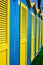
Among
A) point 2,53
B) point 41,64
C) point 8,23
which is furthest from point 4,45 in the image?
point 41,64

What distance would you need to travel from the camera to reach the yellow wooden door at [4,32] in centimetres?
519

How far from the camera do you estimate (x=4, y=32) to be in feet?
17.9

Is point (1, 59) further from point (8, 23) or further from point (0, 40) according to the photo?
point (8, 23)

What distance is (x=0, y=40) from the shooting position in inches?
201

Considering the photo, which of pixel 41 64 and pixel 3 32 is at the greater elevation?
pixel 3 32

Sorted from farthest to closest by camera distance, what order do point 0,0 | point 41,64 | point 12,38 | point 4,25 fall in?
point 41,64 < point 12,38 < point 4,25 < point 0,0

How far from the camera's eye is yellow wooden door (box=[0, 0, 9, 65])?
519 cm

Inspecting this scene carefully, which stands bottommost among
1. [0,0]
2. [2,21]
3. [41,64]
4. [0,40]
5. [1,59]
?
[41,64]

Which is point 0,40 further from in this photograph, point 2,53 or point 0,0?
point 0,0

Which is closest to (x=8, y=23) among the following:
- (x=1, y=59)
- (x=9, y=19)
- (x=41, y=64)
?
(x=9, y=19)

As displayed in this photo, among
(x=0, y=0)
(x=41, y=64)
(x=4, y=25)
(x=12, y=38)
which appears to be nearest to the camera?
(x=0, y=0)

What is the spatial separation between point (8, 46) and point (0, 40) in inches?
23.0

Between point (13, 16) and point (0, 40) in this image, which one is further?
point (13, 16)

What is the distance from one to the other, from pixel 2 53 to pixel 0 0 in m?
1.06
